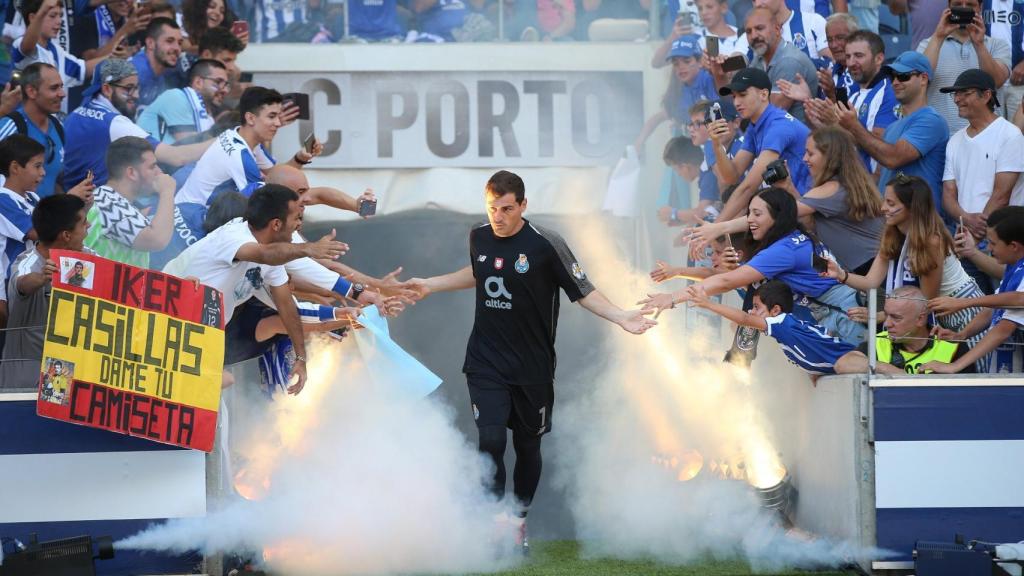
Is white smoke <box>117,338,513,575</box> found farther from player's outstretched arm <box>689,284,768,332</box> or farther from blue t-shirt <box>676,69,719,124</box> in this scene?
blue t-shirt <box>676,69,719,124</box>

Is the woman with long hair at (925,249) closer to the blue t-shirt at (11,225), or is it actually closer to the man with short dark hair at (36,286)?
the man with short dark hair at (36,286)

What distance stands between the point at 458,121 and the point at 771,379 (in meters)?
4.18

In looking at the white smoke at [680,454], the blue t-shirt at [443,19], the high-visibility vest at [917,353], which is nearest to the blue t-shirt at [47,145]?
the blue t-shirt at [443,19]

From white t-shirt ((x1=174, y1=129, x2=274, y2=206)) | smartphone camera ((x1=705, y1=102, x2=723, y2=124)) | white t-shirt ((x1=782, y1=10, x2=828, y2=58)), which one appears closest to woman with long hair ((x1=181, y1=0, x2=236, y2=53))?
white t-shirt ((x1=174, y1=129, x2=274, y2=206))

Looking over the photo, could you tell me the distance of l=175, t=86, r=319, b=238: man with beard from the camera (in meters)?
7.17

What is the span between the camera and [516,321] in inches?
236

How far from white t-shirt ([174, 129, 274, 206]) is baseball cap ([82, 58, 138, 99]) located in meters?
1.26

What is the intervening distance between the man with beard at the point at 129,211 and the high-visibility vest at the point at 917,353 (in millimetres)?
4033

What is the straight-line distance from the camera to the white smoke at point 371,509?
220 inches

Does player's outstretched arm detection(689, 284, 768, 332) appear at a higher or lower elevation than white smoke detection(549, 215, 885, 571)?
higher

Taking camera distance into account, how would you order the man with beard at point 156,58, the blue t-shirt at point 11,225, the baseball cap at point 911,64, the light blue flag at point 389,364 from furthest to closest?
the man with beard at point 156,58 < the baseball cap at point 911,64 < the blue t-shirt at point 11,225 < the light blue flag at point 389,364

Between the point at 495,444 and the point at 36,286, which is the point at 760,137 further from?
the point at 36,286

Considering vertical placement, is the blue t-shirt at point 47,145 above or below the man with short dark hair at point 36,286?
above

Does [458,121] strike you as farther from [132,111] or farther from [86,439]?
[86,439]
